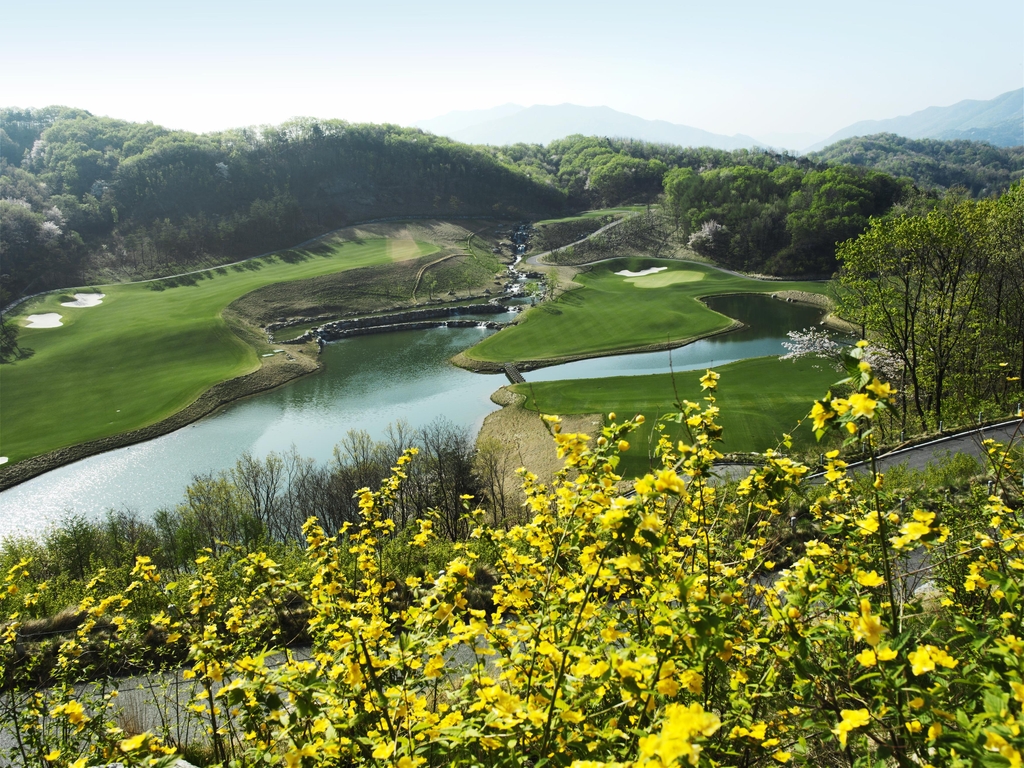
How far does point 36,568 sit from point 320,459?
12219 millimetres

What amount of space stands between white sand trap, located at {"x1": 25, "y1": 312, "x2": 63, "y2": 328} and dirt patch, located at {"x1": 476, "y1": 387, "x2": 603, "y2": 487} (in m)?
39.4

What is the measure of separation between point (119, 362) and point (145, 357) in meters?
1.66

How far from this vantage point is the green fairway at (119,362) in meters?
34.9

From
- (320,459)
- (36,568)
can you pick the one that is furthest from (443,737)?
(320,459)

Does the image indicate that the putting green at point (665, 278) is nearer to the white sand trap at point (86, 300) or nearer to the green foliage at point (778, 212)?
the green foliage at point (778, 212)

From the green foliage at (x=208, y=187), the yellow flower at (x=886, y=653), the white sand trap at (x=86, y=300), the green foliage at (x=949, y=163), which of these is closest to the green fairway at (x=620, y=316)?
the white sand trap at (x=86, y=300)

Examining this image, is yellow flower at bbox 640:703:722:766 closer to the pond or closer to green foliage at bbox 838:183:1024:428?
green foliage at bbox 838:183:1024:428

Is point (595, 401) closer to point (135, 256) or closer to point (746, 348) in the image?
point (746, 348)

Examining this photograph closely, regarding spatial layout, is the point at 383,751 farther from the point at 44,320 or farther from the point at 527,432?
the point at 44,320

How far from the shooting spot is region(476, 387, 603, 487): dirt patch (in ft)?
89.8

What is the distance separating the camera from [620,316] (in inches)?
1975

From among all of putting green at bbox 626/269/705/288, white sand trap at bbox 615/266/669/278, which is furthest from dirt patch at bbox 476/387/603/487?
white sand trap at bbox 615/266/669/278

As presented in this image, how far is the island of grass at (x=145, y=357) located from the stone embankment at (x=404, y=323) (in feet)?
12.2

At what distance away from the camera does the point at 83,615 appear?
10648 millimetres
